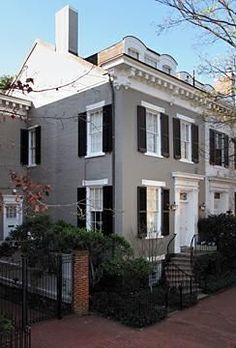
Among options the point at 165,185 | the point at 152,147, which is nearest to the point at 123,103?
the point at 152,147

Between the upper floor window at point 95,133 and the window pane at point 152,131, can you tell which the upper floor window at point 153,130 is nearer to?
the window pane at point 152,131

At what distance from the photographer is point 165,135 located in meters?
Answer: 16.6

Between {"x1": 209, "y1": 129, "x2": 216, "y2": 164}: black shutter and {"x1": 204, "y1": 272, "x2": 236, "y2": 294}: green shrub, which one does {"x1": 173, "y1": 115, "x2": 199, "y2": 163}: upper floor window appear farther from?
{"x1": 204, "y1": 272, "x2": 236, "y2": 294}: green shrub

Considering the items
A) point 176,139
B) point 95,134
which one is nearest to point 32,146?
point 95,134

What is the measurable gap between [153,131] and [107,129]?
222cm

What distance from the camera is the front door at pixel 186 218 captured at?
1792 centimetres

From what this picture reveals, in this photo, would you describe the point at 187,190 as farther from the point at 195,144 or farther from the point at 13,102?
the point at 13,102

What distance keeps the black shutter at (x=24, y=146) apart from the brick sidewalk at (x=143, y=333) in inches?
390

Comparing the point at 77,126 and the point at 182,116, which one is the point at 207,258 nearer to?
the point at 182,116

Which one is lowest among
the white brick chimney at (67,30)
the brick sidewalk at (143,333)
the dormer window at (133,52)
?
the brick sidewalk at (143,333)

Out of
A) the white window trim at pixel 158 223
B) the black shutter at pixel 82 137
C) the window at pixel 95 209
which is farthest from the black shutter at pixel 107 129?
the white window trim at pixel 158 223

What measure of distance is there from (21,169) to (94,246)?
826 centimetres

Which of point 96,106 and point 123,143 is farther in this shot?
point 96,106

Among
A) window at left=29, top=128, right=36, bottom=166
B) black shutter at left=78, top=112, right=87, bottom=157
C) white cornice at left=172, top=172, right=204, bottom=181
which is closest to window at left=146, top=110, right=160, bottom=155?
white cornice at left=172, top=172, right=204, bottom=181
